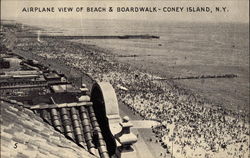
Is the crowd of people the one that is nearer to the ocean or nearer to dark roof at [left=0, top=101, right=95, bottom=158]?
the ocean

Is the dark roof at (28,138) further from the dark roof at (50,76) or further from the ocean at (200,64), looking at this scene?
the ocean at (200,64)

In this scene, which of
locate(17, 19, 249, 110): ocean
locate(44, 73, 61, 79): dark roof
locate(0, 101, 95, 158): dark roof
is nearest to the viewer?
locate(0, 101, 95, 158): dark roof

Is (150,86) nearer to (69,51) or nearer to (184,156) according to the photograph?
(184,156)

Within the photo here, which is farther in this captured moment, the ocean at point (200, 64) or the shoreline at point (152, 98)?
the ocean at point (200, 64)

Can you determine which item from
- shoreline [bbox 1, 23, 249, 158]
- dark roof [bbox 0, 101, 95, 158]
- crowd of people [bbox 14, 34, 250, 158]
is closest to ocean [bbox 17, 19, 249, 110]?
shoreline [bbox 1, 23, 249, 158]

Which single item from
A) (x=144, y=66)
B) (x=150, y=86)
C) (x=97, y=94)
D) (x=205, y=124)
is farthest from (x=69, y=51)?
(x=97, y=94)

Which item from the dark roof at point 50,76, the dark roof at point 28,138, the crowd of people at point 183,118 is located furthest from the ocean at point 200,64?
the dark roof at point 28,138
